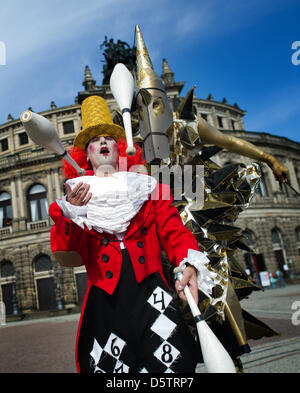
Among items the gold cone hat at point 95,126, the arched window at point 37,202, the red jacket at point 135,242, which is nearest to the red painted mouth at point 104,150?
the gold cone hat at point 95,126

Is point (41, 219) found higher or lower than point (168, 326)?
higher

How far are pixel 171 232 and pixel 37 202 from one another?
78.3 feet

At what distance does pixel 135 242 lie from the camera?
5.95 ft

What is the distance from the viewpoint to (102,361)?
1626 mm

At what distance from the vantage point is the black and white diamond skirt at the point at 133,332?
1581 millimetres

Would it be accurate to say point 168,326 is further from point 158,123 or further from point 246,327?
point 158,123

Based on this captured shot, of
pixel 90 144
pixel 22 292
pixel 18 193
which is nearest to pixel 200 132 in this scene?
pixel 90 144

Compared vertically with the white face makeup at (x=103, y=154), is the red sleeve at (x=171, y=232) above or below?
below

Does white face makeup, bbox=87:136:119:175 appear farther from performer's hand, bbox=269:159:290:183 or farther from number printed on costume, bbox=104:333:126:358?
performer's hand, bbox=269:159:290:183

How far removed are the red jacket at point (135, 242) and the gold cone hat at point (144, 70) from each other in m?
0.74

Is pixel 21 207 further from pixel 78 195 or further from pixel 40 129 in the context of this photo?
pixel 40 129

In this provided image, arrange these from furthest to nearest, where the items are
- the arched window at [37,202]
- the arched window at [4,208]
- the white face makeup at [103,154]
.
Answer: the arched window at [4,208], the arched window at [37,202], the white face makeup at [103,154]

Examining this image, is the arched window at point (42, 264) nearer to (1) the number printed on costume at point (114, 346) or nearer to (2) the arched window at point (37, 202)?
(2) the arched window at point (37, 202)

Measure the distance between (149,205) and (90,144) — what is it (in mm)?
562
